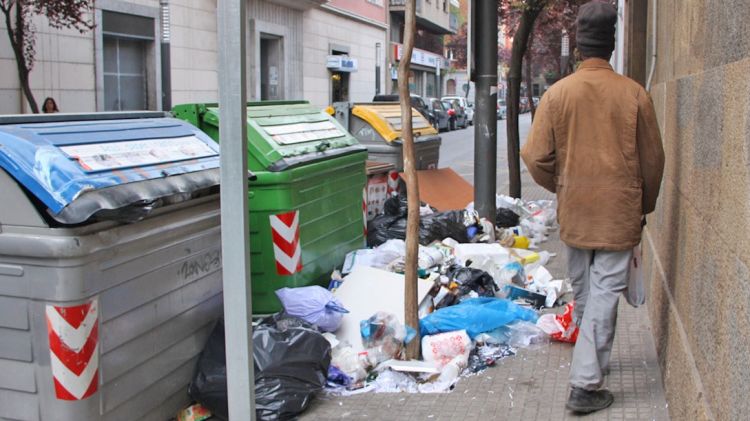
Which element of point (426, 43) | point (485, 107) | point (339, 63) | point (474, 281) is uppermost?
point (426, 43)

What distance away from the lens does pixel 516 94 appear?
12.1 meters

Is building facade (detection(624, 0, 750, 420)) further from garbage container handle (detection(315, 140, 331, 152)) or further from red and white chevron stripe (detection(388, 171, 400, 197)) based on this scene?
red and white chevron stripe (detection(388, 171, 400, 197))

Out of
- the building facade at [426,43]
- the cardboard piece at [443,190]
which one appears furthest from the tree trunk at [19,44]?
the building facade at [426,43]

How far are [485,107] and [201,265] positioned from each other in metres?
5.34

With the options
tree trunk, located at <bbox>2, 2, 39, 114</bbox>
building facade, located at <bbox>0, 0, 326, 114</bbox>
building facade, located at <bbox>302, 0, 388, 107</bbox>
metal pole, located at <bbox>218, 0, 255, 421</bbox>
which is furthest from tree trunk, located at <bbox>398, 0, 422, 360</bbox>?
building facade, located at <bbox>302, 0, 388, 107</bbox>

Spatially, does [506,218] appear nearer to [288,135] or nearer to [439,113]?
[288,135]

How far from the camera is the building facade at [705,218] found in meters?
2.36

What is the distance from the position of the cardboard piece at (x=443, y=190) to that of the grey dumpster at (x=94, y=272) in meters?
5.67

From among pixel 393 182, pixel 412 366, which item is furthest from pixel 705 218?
pixel 393 182

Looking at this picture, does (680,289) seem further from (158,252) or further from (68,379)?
(68,379)

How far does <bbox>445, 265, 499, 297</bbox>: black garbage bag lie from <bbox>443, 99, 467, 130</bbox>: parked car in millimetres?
34888

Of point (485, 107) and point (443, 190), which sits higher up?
point (485, 107)

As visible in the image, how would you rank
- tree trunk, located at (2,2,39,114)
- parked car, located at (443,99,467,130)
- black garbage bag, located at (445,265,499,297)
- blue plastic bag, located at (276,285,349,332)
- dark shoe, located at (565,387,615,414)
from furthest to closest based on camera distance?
parked car, located at (443,99,467,130), tree trunk, located at (2,2,39,114), black garbage bag, located at (445,265,499,297), blue plastic bag, located at (276,285,349,332), dark shoe, located at (565,387,615,414)

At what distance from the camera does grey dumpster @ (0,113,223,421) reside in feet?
11.2
